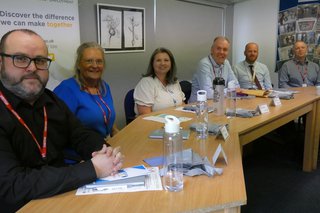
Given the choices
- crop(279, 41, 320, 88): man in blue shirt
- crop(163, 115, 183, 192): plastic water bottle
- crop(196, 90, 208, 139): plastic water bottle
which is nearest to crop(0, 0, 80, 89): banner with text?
crop(196, 90, 208, 139): plastic water bottle

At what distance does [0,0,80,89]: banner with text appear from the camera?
2.45 meters

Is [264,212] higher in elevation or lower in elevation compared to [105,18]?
lower

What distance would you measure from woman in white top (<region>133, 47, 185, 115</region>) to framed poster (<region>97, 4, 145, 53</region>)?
90 cm

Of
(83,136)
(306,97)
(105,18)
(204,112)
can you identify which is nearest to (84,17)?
(105,18)

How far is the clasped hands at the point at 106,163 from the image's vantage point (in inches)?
43.0

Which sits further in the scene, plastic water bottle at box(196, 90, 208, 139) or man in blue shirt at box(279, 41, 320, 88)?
man in blue shirt at box(279, 41, 320, 88)

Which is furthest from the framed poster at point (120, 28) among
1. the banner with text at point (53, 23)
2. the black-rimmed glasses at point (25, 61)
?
the black-rimmed glasses at point (25, 61)

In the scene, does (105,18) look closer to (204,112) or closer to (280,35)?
(204,112)

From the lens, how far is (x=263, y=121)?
2.08m

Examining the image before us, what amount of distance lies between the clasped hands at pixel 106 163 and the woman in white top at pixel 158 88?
4.86 feet

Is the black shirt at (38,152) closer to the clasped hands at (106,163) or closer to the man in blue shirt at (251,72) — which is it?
the clasped hands at (106,163)

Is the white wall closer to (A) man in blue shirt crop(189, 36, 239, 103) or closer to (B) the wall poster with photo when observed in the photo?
(B) the wall poster with photo

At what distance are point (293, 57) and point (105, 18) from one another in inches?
115

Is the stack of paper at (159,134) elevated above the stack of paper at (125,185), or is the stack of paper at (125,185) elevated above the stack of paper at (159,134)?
the stack of paper at (159,134)
